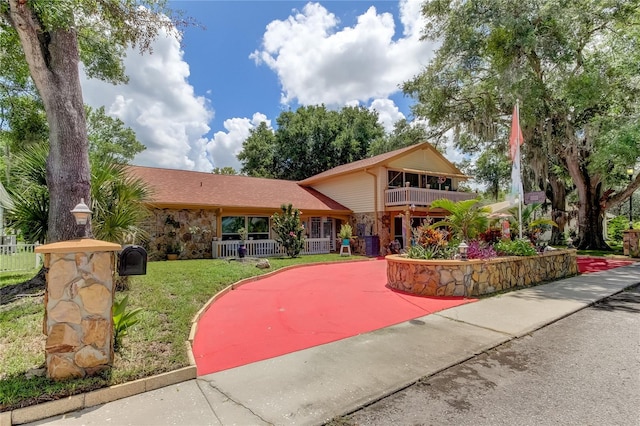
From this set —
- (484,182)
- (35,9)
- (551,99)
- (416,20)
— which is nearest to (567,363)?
(35,9)

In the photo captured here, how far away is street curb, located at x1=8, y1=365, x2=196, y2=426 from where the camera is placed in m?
2.82

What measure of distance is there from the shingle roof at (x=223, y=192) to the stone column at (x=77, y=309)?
34.5 feet

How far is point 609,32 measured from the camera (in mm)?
14633

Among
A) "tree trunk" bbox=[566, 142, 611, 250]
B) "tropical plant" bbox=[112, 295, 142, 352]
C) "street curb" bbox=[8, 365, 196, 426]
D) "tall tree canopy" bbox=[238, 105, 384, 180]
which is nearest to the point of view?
"street curb" bbox=[8, 365, 196, 426]

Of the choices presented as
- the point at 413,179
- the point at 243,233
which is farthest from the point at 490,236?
the point at 243,233

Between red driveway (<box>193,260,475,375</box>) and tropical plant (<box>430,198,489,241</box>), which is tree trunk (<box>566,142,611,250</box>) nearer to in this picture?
tropical plant (<box>430,198,489,241</box>)

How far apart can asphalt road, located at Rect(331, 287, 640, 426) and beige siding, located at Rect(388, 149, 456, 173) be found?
14.5m

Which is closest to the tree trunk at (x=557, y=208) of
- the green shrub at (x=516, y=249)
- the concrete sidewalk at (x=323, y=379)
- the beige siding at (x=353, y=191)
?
the beige siding at (x=353, y=191)

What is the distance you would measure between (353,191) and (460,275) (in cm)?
1244

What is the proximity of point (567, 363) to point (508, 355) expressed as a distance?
24.3 inches

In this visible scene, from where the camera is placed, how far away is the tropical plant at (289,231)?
14953 mm

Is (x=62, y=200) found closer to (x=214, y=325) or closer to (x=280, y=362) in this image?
(x=214, y=325)

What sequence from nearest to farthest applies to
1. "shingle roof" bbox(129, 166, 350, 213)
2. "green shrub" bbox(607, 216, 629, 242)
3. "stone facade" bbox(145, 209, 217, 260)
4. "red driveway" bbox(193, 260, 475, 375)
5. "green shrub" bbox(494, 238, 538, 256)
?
"red driveway" bbox(193, 260, 475, 375)
"green shrub" bbox(494, 238, 538, 256)
"stone facade" bbox(145, 209, 217, 260)
"shingle roof" bbox(129, 166, 350, 213)
"green shrub" bbox(607, 216, 629, 242)

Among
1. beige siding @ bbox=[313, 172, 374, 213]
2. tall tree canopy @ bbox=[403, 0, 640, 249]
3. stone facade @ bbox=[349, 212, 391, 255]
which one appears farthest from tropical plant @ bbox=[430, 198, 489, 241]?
beige siding @ bbox=[313, 172, 374, 213]
